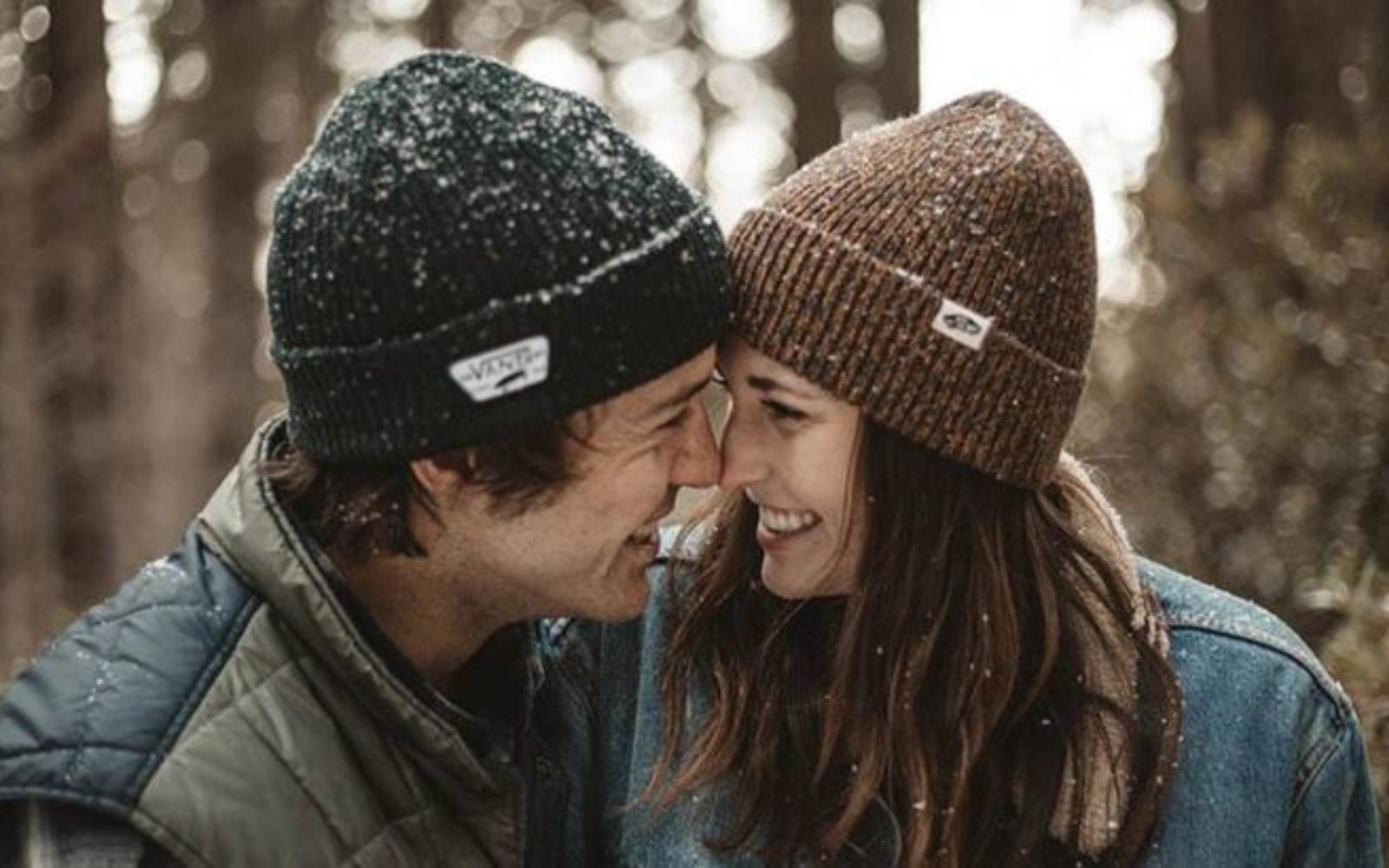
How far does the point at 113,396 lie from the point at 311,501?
30.7 ft

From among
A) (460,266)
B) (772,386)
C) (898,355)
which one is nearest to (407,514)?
(460,266)

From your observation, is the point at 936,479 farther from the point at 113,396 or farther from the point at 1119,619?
the point at 113,396

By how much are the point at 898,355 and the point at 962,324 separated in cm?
11

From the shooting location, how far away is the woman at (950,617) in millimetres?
2588

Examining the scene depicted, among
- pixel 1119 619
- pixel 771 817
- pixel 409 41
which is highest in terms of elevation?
pixel 1119 619

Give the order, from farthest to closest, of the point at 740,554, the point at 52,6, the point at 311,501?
the point at 52,6, the point at 740,554, the point at 311,501

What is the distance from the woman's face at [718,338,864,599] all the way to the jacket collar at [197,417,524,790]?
24.7 inches

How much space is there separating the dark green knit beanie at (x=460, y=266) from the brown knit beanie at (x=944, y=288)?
0.82 feet

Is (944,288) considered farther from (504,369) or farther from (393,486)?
(393,486)

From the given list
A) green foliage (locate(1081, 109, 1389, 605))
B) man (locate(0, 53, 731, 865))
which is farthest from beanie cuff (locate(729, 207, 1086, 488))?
green foliage (locate(1081, 109, 1389, 605))

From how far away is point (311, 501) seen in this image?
2.49 meters

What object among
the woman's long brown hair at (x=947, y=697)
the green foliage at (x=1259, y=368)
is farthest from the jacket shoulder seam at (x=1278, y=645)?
the green foliage at (x=1259, y=368)

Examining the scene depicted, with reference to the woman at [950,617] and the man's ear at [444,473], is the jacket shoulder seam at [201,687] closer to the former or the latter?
the man's ear at [444,473]

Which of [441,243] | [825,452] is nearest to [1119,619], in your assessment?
[825,452]
